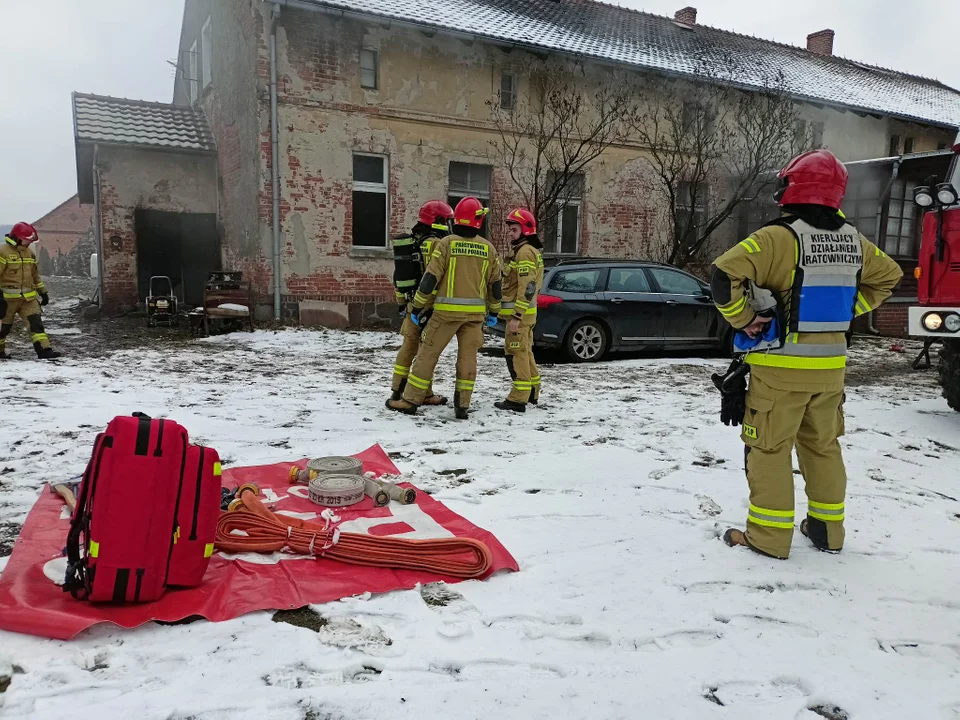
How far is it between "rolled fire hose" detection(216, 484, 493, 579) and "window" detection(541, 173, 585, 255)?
1218cm

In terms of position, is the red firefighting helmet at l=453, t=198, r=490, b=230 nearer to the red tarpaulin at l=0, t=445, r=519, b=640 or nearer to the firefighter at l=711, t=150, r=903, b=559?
the red tarpaulin at l=0, t=445, r=519, b=640

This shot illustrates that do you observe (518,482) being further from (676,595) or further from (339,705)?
(339,705)

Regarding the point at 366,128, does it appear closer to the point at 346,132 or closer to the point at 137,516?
the point at 346,132

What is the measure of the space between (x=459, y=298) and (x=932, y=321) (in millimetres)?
4082

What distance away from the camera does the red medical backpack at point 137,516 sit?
2670mm

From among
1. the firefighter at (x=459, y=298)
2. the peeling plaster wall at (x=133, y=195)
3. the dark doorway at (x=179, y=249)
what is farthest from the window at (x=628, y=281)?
the peeling plaster wall at (x=133, y=195)

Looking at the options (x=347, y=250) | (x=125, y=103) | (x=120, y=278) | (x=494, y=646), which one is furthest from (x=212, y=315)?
(x=494, y=646)

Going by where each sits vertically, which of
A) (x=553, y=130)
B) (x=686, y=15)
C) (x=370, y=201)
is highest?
(x=686, y=15)

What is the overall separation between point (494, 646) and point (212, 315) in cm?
1029

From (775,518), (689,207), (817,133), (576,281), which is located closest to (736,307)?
(775,518)

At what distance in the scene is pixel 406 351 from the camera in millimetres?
6590

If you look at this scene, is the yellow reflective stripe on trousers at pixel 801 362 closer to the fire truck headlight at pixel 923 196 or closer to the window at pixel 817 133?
the fire truck headlight at pixel 923 196

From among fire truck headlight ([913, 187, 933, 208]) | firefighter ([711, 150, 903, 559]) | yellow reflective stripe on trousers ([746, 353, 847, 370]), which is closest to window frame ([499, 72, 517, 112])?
fire truck headlight ([913, 187, 933, 208])

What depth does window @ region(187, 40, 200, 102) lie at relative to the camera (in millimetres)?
17375
